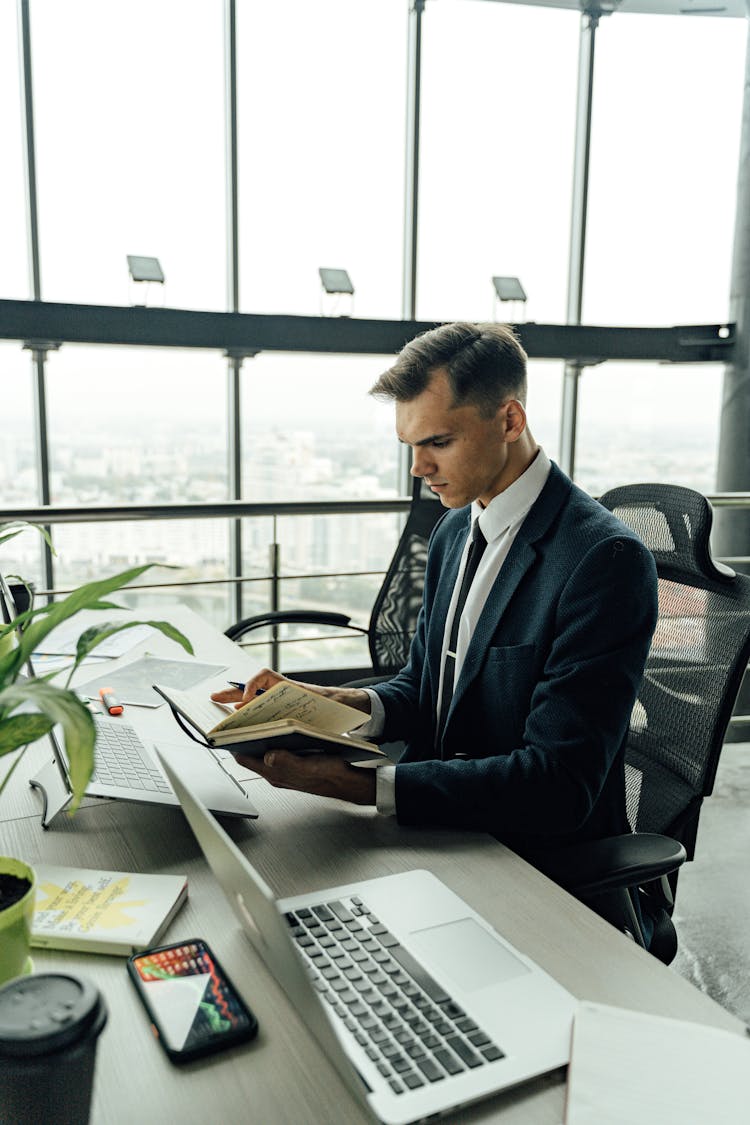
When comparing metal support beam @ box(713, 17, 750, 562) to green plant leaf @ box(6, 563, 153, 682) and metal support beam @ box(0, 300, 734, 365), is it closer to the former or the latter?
metal support beam @ box(0, 300, 734, 365)

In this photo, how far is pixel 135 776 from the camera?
1261mm

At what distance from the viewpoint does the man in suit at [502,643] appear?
1212mm

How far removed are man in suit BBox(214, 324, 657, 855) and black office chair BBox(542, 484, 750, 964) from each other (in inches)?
3.3

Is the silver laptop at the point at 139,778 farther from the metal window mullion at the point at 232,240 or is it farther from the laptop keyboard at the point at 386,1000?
the metal window mullion at the point at 232,240

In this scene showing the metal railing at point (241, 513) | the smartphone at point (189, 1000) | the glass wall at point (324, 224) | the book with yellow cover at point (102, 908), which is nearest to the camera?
the smartphone at point (189, 1000)

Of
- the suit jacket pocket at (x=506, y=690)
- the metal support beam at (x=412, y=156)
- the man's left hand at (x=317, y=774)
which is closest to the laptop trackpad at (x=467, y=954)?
the man's left hand at (x=317, y=774)

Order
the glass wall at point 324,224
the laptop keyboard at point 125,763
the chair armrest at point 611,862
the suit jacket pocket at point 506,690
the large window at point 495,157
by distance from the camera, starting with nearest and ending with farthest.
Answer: the chair armrest at point 611,862 → the laptop keyboard at point 125,763 → the suit jacket pocket at point 506,690 → the glass wall at point 324,224 → the large window at point 495,157

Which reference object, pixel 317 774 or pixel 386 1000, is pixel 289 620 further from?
pixel 386 1000

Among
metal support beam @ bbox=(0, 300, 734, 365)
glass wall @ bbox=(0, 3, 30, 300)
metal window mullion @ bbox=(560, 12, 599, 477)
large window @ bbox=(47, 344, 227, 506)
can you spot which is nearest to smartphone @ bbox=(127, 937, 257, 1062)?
metal support beam @ bbox=(0, 300, 734, 365)

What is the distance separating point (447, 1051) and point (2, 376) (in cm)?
366

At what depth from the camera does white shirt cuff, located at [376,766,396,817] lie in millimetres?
1202

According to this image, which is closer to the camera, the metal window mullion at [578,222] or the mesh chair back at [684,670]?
the mesh chair back at [684,670]

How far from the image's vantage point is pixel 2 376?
3.78 m

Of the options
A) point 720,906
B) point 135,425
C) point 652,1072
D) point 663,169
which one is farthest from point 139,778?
point 663,169
